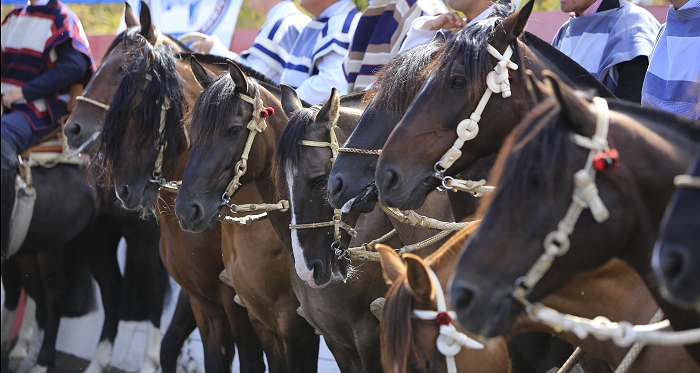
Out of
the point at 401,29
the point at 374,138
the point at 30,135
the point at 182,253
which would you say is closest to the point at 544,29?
the point at 401,29

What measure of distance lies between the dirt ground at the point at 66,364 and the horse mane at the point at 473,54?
544 cm

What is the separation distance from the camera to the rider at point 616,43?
11.6 ft

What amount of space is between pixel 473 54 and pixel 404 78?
1.45ft

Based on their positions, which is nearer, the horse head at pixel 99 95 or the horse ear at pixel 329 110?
the horse ear at pixel 329 110

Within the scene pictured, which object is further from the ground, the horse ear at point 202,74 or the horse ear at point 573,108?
the horse ear at point 573,108

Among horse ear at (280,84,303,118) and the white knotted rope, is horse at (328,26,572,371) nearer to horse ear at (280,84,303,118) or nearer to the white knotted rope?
the white knotted rope

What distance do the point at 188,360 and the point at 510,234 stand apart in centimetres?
544

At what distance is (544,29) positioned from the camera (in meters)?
5.26

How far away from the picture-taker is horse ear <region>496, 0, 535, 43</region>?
9.12 feet

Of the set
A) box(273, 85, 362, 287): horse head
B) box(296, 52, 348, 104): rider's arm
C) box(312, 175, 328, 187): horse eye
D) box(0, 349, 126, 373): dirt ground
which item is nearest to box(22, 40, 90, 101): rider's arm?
box(296, 52, 348, 104): rider's arm

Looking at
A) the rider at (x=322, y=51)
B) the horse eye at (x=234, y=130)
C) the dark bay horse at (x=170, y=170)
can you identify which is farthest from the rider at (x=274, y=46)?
the horse eye at (x=234, y=130)

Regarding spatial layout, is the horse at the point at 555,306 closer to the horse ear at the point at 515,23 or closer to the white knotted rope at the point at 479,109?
the white knotted rope at the point at 479,109

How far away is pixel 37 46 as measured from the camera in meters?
6.62

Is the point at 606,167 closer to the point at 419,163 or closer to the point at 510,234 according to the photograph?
the point at 510,234
